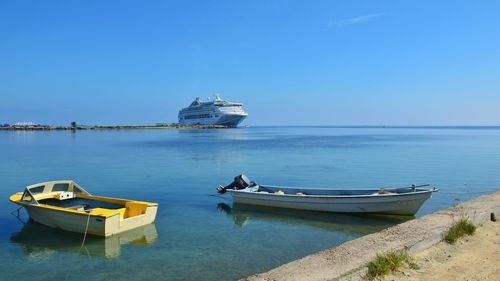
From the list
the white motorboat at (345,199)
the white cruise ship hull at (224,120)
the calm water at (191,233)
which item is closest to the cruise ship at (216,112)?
the white cruise ship hull at (224,120)

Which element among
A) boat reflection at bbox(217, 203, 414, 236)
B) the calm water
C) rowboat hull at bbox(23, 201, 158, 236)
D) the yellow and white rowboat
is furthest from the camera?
boat reflection at bbox(217, 203, 414, 236)

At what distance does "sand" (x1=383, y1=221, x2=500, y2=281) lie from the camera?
6141mm

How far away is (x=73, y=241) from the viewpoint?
446 inches

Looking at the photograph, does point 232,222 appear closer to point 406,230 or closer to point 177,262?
point 177,262

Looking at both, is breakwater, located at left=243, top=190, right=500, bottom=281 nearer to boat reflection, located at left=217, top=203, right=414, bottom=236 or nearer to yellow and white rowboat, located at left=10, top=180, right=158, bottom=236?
boat reflection, located at left=217, top=203, right=414, bottom=236

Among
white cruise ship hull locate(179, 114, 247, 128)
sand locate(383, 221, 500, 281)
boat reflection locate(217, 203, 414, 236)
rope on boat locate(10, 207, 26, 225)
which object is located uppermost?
white cruise ship hull locate(179, 114, 247, 128)

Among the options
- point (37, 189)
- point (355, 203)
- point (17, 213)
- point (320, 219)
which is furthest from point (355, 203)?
point (17, 213)

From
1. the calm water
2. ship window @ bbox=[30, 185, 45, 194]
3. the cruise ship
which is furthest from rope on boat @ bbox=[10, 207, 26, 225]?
the cruise ship

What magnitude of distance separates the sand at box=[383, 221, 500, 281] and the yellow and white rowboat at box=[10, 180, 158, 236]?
784cm

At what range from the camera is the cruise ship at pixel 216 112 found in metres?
140

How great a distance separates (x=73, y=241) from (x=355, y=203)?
28.9 feet

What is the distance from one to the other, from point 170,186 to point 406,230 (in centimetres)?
1528

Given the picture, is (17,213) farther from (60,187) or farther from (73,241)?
(73,241)

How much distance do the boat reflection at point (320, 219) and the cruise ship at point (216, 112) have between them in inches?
4906
